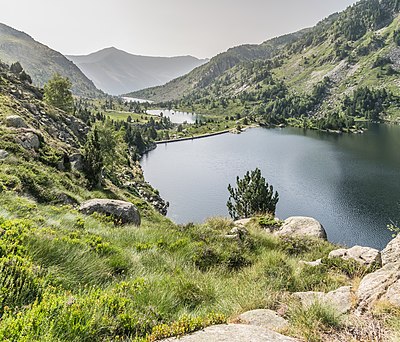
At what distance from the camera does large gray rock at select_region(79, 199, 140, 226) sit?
1523cm

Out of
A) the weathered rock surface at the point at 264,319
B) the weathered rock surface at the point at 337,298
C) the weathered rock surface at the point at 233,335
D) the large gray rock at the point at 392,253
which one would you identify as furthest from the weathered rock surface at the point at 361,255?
the weathered rock surface at the point at 233,335

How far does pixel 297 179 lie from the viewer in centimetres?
7769

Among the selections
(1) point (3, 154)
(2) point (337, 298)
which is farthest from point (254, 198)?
(2) point (337, 298)

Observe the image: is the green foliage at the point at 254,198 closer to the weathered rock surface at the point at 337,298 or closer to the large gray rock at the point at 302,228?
the large gray rock at the point at 302,228

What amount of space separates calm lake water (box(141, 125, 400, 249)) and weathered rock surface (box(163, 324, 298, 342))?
46.7m

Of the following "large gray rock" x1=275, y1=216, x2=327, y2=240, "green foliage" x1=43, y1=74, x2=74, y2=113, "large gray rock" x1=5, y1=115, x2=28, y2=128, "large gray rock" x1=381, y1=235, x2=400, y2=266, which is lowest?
"large gray rock" x1=275, y1=216, x2=327, y2=240

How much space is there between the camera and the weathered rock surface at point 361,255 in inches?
460

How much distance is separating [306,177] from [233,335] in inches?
3171

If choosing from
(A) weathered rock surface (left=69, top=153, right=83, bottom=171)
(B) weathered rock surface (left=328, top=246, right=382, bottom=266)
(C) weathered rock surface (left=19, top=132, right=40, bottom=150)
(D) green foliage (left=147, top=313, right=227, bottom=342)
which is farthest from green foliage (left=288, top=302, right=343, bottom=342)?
(A) weathered rock surface (left=69, top=153, right=83, bottom=171)

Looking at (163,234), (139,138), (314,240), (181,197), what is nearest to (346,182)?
(181,197)

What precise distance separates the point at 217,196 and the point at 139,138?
7135 cm

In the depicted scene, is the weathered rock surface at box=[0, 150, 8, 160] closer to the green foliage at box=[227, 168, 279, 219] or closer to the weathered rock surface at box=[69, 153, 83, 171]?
the weathered rock surface at box=[69, 153, 83, 171]

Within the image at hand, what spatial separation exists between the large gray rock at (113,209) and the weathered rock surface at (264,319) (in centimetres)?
1053

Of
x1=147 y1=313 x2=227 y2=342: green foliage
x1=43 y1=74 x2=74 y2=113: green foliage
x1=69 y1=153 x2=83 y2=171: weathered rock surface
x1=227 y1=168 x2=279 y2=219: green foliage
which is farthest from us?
x1=43 y1=74 x2=74 y2=113: green foliage
